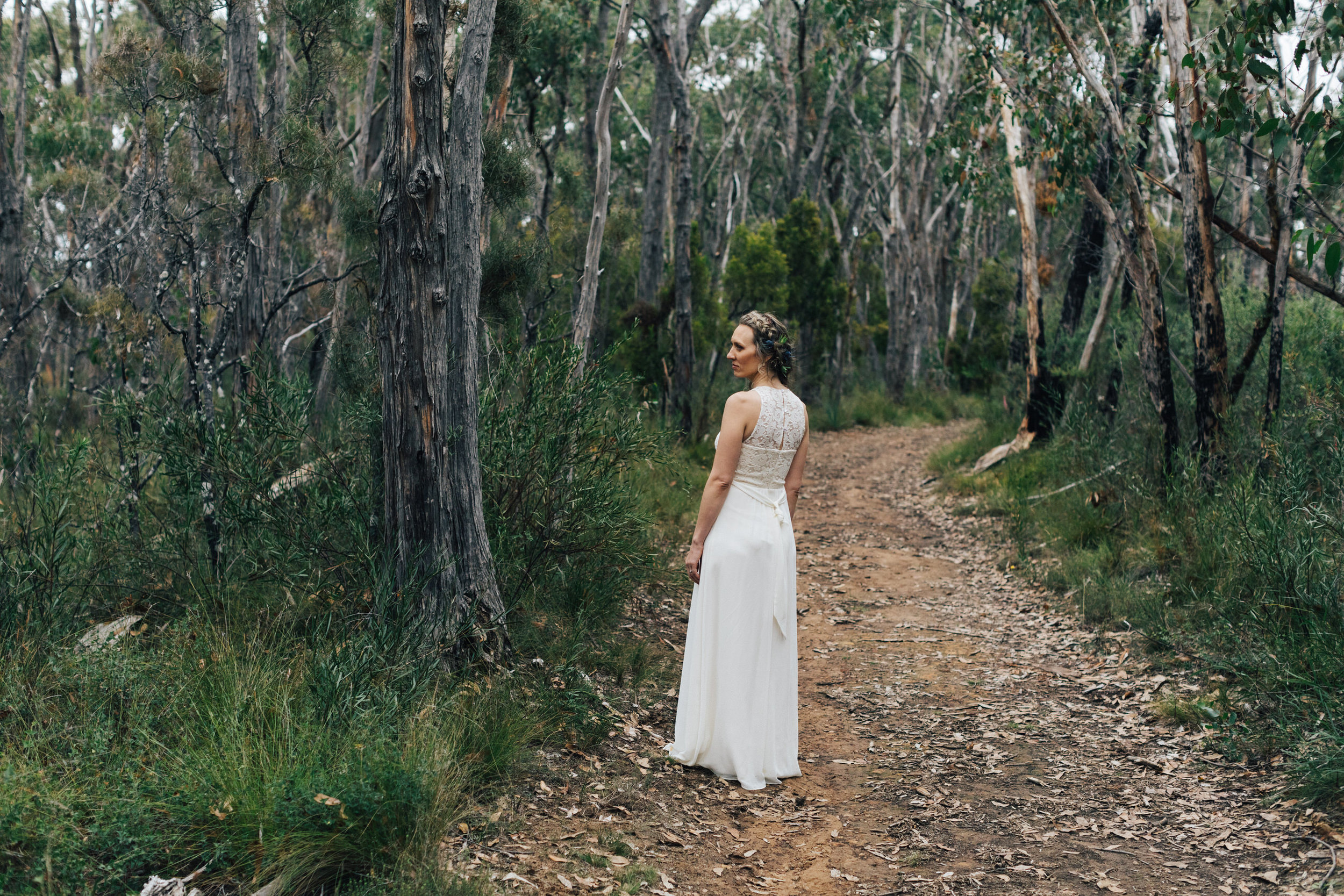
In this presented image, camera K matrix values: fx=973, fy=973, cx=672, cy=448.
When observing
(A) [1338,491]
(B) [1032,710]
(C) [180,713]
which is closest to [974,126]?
(A) [1338,491]

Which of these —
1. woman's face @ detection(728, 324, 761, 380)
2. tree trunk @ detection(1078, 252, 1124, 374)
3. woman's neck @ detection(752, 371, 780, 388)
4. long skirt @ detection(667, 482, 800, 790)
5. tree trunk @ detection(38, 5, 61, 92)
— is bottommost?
long skirt @ detection(667, 482, 800, 790)

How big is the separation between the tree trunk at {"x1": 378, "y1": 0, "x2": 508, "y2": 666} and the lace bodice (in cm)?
132

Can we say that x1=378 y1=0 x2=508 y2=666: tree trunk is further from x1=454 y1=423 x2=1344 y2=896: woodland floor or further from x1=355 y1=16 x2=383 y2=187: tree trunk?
x1=355 y1=16 x2=383 y2=187: tree trunk

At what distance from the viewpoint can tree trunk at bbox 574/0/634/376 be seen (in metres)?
7.94

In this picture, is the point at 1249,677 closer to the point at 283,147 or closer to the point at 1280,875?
the point at 1280,875

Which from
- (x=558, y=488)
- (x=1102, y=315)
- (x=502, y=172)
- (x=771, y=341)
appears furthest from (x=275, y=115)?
(x=1102, y=315)

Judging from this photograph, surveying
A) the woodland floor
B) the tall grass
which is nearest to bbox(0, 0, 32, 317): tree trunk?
the tall grass

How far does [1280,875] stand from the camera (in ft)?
12.1

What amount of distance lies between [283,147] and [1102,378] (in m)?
9.56

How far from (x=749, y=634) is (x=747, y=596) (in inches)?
7.1

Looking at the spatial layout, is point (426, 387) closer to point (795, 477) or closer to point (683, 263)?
point (795, 477)

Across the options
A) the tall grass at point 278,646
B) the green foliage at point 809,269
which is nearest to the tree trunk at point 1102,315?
the tall grass at point 278,646

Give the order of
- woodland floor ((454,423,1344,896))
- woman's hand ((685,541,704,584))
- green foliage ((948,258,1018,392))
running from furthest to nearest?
green foliage ((948,258,1018,392)) → woman's hand ((685,541,704,584)) → woodland floor ((454,423,1344,896))

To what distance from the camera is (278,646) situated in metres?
4.25
